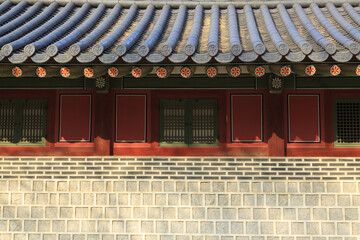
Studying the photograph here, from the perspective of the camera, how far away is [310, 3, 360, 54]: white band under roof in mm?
4891

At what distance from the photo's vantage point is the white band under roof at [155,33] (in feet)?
16.3

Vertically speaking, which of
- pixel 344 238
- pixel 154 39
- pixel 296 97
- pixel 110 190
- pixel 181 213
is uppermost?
pixel 154 39

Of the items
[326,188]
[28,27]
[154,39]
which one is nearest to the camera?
[154,39]

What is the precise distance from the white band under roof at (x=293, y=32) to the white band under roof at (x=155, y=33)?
2.12 meters

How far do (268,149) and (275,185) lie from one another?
2.05 feet

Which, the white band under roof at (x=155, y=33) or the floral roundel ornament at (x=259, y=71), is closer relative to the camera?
the white band under roof at (x=155, y=33)

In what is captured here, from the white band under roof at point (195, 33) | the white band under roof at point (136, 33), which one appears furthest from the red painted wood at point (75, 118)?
the white band under roof at point (195, 33)

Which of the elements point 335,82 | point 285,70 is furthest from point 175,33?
point 335,82

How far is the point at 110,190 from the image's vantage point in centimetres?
611

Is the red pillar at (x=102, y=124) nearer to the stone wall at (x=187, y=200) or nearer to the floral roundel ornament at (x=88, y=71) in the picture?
the stone wall at (x=187, y=200)

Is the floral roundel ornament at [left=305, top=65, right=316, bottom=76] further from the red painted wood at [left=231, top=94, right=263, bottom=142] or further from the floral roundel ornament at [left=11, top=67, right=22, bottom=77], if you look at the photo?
the floral roundel ornament at [left=11, top=67, right=22, bottom=77]

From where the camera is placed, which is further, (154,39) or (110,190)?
(110,190)

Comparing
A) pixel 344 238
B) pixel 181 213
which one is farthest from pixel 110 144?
pixel 344 238

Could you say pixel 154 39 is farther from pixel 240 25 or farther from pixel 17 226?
pixel 17 226
